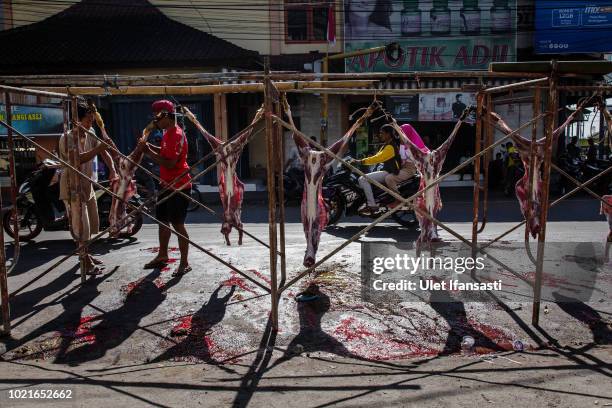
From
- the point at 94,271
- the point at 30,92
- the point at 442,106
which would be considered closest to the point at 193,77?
the point at 30,92

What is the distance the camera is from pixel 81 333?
4520mm

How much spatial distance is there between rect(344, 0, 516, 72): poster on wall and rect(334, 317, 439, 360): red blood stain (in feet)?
45.2

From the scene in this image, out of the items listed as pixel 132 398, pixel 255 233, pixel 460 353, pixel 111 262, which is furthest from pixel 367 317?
pixel 255 233

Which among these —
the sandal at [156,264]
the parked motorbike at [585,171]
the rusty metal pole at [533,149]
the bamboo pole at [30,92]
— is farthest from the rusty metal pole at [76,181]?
the parked motorbike at [585,171]

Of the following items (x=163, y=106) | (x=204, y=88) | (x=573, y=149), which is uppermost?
(x=204, y=88)

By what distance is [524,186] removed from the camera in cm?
574

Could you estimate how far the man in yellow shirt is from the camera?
7.78 m

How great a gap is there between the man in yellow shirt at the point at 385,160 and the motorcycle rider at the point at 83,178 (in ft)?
11.5

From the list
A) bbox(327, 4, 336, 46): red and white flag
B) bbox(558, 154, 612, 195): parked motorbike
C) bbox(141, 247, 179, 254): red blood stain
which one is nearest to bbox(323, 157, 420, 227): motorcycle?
bbox(141, 247, 179, 254): red blood stain

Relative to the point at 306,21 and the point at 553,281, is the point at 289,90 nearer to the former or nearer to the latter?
the point at 553,281

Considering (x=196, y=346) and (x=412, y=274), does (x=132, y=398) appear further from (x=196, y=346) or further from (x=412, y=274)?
(x=412, y=274)

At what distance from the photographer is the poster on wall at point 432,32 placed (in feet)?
56.1

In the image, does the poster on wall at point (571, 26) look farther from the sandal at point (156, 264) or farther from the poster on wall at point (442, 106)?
the sandal at point (156, 264)

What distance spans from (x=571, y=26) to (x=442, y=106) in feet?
14.8
